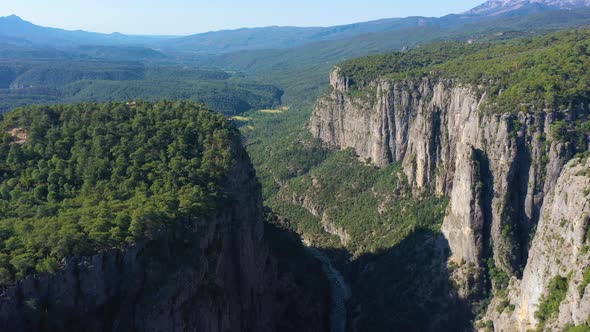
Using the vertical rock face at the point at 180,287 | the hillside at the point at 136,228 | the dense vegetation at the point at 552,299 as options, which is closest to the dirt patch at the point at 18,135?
the hillside at the point at 136,228

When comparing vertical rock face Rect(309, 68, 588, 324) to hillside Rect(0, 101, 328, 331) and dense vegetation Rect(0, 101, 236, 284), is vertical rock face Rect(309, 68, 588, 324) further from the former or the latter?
dense vegetation Rect(0, 101, 236, 284)

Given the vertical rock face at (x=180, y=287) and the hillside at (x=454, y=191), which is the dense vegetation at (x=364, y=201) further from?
the vertical rock face at (x=180, y=287)

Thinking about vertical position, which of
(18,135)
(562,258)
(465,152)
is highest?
(18,135)

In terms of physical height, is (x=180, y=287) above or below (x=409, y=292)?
above

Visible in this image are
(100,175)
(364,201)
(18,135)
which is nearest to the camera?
(100,175)

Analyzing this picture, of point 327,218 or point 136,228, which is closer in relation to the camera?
point 136,228

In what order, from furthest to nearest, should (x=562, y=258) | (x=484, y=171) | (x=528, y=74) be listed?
(x=528, y=74)
(x=484, y=171)
(x=562, y=258)

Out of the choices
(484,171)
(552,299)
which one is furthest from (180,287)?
(484,171)

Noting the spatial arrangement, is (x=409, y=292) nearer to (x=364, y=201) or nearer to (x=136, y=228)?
(x=364, y=201)
